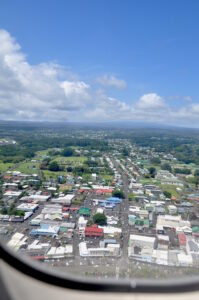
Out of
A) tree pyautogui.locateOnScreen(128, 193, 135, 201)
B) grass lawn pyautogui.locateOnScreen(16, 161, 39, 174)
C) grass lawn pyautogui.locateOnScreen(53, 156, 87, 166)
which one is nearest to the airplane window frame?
tree pyautogui.locateOnScreen(128, 193, 135, 201)

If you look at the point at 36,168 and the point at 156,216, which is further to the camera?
the point at 36,168

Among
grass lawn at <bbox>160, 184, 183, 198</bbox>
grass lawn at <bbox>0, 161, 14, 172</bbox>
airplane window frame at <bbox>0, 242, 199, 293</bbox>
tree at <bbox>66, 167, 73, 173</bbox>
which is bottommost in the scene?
grass lawn at <bbox>160, 184, 183, 198</bbox>

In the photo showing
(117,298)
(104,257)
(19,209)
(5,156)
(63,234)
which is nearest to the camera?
(117,298)

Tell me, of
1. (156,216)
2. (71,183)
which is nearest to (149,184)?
(71,183)

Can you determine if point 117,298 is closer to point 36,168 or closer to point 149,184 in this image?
point 149,184

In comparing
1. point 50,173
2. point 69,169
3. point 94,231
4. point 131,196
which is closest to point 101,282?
Result: point 94,231

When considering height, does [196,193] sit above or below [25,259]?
below

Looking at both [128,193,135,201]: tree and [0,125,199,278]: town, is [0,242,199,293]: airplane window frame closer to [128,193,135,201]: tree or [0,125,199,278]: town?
[0,125,199,278]: town

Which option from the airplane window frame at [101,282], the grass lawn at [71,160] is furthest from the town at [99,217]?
the grass lawn at [71,160]

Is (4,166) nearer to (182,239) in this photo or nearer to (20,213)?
(20,213)
